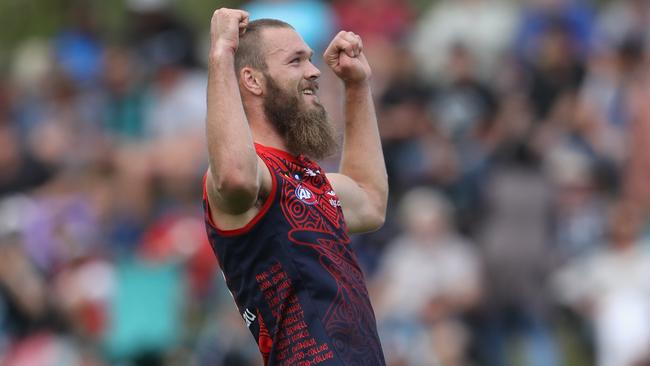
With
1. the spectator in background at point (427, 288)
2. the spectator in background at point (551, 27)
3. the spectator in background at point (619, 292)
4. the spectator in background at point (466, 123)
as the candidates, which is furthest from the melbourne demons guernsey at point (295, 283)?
the spectator in background at point (551, 27)

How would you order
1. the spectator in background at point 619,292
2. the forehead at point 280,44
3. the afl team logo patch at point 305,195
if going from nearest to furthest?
the afl team logo patch at point 305,195, the forehead at point 280,44, the spectator in background at point 619,292

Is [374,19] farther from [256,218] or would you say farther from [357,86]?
[256,218]

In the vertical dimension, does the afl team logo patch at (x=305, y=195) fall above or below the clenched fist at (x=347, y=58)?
below

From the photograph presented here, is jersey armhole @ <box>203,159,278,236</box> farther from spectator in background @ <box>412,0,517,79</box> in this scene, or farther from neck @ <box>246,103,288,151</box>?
spectator in background @ <box>412,0,517,79</box>

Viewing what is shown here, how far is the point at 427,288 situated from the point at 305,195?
538 cm

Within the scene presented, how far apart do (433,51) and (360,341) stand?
313 inches

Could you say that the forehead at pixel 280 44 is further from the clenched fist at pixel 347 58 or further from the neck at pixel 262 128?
the clenched fist at pixel 347 58

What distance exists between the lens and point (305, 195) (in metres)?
5.05

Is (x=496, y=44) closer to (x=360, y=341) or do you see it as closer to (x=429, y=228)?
(x=429, y=228)

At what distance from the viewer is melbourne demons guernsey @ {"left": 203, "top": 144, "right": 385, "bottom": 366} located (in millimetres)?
4883

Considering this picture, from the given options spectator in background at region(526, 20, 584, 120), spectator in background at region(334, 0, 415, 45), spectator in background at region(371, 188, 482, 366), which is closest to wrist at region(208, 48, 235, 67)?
spectator in background at region(371, 188, 482, 366)

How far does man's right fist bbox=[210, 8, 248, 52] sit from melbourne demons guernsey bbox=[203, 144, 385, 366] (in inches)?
17.8

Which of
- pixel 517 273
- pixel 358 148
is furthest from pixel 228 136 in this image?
pixel 517 273

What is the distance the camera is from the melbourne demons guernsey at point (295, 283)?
4.88 m
